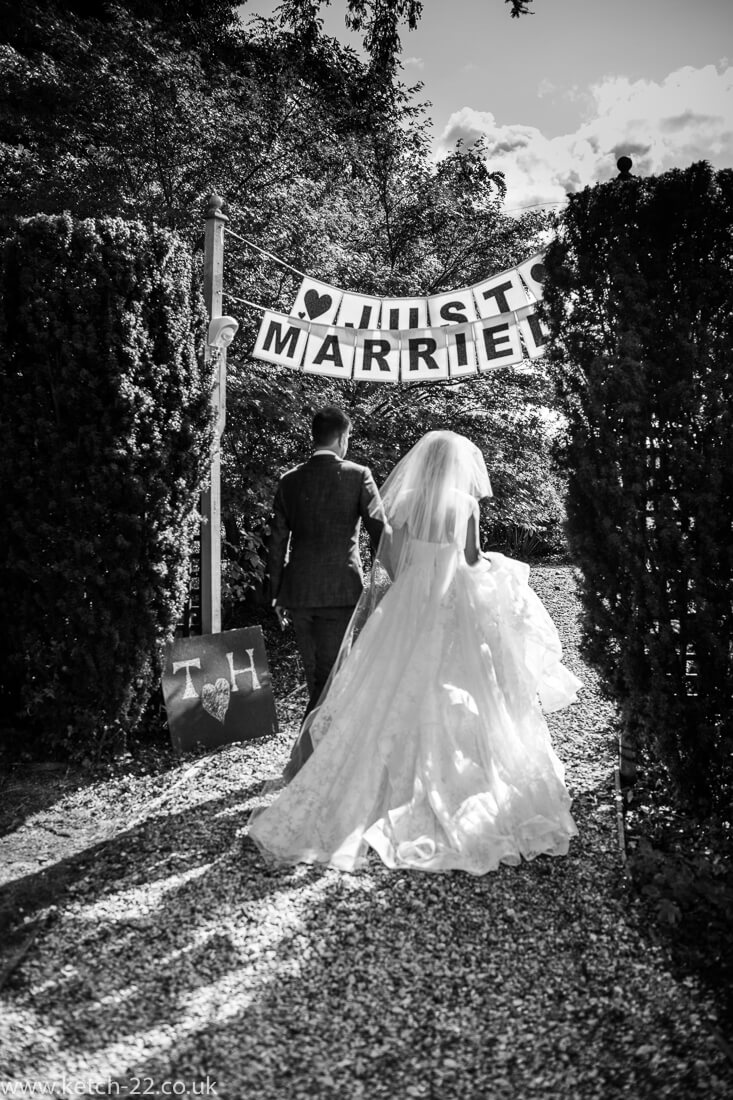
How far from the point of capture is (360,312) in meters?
5.27

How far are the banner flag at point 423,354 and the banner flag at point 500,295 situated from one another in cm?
32

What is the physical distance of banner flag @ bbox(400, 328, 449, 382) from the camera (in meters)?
5.26

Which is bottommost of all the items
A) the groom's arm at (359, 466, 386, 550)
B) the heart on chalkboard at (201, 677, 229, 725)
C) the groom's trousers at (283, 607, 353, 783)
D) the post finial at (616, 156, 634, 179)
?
the heart on chalkboard at (201, 677, 229, 725)

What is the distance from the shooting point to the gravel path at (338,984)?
6.59 feet

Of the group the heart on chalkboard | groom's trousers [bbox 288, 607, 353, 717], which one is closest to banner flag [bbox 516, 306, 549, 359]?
groom's trousers [bbox 288, 607, 353, 717]

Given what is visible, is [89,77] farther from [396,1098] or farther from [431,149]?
[396,1098]

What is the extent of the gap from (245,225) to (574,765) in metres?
4.87

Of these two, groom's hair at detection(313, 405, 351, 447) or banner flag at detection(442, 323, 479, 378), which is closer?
groom's hair at detection(313, 405, 351, 447)

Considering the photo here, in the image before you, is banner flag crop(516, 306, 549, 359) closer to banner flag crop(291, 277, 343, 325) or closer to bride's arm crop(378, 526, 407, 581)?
banner flag crop(291, 277, 343, 325)

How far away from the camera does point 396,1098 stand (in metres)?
1.93

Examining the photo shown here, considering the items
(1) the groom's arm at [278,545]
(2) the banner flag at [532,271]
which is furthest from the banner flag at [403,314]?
(1) the groom's arm at [278,545]

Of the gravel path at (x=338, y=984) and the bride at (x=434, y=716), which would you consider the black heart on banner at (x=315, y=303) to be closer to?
the bride at (x=434, y=716)

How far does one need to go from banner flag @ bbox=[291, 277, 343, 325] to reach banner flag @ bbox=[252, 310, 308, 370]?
0.07 meters

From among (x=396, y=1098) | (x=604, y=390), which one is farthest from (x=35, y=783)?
(x=604, y=390)
